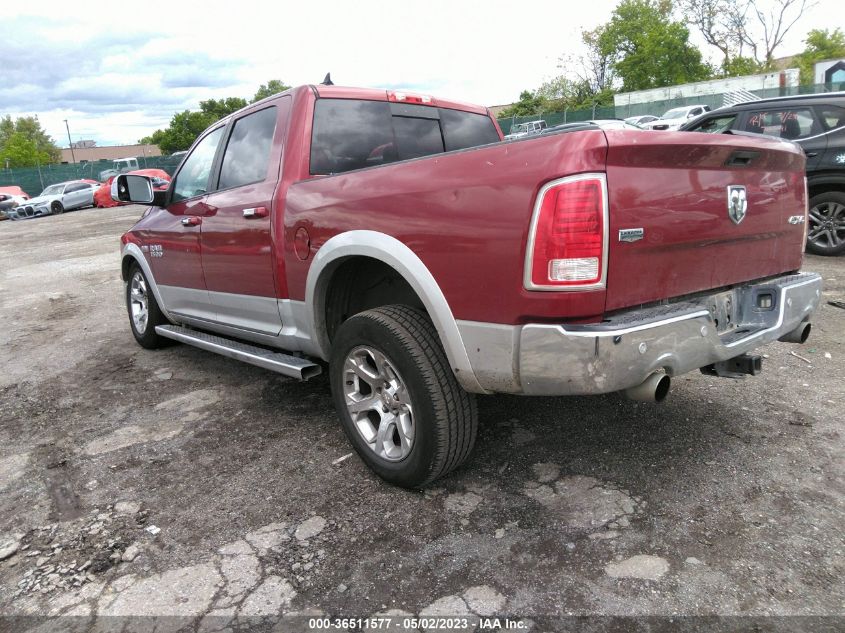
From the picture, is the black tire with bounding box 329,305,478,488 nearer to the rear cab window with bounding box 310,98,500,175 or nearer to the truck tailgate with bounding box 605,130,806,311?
the truck tailgate with bounding box 605,130,806,311

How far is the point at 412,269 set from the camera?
263 centimetres

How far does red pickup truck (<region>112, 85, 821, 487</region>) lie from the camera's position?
2244 millimetres

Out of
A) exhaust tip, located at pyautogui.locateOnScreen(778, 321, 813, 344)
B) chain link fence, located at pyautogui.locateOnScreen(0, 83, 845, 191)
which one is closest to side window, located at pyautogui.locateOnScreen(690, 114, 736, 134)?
exhaust tip, located at pyautogui.locateOnScreen(778, 321, 813, 344)

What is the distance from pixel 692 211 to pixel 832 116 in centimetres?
586

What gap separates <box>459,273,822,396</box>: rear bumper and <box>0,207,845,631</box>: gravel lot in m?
0.64

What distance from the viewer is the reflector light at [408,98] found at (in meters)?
3.96

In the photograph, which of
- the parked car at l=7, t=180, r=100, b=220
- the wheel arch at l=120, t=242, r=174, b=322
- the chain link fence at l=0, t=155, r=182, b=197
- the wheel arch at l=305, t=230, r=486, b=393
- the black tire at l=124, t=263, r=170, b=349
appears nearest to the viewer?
the wheel arch at l=305, t=230, r=486, b=393

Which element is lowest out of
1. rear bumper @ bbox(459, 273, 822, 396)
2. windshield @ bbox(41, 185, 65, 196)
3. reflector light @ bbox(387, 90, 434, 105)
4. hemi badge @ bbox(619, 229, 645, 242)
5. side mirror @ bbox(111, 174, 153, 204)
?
rear bumper @ bbox(459, 273, 822, 396)

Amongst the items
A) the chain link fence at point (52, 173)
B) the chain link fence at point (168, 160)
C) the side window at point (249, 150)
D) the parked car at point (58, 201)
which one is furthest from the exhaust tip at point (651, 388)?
the chain link fence at point (52, 173)

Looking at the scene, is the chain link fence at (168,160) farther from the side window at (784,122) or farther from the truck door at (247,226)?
the truck door at (247,226)

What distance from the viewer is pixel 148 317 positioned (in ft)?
17.5

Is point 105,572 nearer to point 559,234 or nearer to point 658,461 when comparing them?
point 559,234

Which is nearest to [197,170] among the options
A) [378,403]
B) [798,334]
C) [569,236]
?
[378,403]

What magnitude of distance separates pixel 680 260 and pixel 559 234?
652 mm
